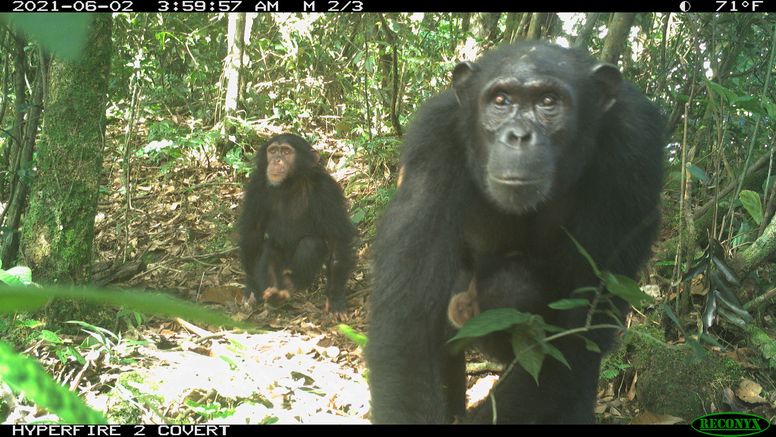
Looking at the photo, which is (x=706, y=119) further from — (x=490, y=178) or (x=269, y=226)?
(x=269, y=226)

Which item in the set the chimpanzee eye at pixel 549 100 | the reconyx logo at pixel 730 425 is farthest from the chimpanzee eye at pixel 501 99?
the reconyx logo at pixel 730 425


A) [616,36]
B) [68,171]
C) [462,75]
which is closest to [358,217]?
[68,171]

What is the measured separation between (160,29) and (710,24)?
7392mm

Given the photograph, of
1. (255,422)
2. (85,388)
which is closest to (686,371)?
(255,422)

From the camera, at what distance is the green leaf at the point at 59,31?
656mm

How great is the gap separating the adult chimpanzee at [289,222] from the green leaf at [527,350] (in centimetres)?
587

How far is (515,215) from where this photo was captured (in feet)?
14.5

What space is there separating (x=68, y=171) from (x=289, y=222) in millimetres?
4251

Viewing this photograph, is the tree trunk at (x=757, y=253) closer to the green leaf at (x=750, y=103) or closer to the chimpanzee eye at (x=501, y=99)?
the green leaf at (x=750, y=103)

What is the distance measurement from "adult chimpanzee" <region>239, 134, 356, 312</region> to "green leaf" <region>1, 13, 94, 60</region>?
29.0ft

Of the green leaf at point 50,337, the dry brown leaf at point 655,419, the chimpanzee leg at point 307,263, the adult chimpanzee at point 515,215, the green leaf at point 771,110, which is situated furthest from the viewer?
the chimpanzee leg at point 307,263

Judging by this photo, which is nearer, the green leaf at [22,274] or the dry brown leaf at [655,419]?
the dry brown leaf at [655,419]

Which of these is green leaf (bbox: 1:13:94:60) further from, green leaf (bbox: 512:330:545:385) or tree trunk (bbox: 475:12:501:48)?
tree trunk (bbox: 475:12:501:48)

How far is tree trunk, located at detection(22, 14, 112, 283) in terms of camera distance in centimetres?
632
